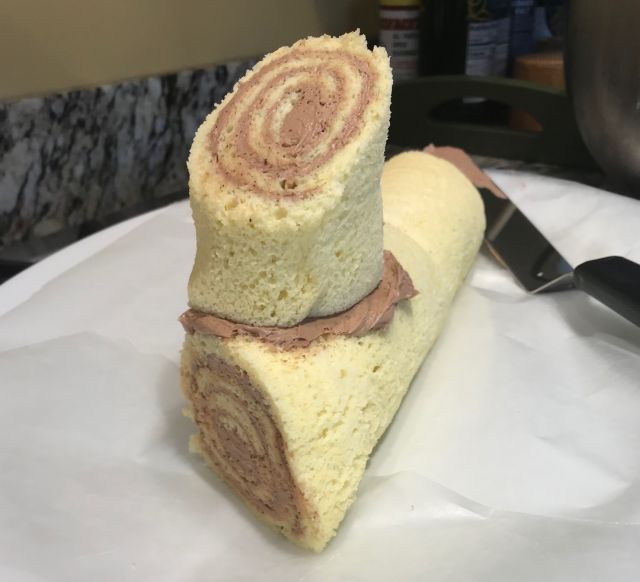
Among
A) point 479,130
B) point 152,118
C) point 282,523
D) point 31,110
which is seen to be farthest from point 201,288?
point 479,130

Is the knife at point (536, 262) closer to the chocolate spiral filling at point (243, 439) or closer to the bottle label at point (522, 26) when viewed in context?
the chocolate spiral filling at point (243, 439)

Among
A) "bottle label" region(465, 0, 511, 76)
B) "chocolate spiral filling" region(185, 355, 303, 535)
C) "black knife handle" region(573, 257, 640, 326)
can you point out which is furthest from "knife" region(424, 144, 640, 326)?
"bottle label" region(465, 0, 511, 76)

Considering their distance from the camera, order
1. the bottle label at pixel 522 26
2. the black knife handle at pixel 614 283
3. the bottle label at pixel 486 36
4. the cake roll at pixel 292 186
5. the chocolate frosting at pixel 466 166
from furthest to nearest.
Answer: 1. the bottle label at pixel 522 26
2. the bottle label at pixel 486 36
3. the chocolate frosting at pixel 466 166
4. the black knife handle at pixel 614 283
5. the cake roll at pixel 292 186

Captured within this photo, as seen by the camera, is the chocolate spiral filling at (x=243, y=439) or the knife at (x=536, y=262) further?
the knife at (x=536, y=262)

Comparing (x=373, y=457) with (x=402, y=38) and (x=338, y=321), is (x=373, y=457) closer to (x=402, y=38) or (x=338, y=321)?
(x=338, y=321)

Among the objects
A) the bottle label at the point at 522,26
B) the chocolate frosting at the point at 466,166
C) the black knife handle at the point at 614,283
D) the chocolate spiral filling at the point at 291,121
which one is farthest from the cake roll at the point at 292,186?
the bottle label at the point at 522,26

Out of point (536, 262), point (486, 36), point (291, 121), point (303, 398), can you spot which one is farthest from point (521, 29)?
point (303, 398)

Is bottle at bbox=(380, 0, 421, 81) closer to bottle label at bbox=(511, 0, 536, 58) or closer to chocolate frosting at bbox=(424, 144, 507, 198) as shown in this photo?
bottle label at bbox=(511, 0, 536, 58)

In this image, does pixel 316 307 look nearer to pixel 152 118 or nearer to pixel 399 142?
pixel 152 118
